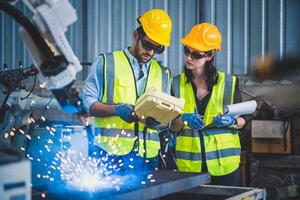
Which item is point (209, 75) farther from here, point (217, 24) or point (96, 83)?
point (217, 24)

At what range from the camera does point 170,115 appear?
112 inches

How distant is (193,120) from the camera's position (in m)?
3.11

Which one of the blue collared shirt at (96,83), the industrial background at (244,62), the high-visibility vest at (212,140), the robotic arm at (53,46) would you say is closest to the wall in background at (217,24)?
the industrial background at (244,62)

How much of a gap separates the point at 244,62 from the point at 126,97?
2731 mm

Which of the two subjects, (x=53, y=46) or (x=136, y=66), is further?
(x=136, y=66)

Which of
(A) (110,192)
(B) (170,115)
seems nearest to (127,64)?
(B) (170,115)

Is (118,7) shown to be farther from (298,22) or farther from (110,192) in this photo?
(110,192)

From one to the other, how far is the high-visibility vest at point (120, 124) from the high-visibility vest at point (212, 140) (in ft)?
0.97

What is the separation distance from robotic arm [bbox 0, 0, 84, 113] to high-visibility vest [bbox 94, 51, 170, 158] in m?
1.29

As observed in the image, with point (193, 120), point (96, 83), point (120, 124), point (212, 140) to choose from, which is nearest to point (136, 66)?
point (96, 83)

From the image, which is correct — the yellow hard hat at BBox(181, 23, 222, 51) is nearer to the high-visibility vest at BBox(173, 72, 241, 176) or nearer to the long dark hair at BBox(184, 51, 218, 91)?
the long dark hair at BBox(184, 51, 218, 91)

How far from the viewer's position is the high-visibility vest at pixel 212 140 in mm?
3188

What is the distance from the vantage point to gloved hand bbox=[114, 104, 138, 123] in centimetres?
278

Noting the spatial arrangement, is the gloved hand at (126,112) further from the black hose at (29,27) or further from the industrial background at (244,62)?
the industrial background at (244,62)
